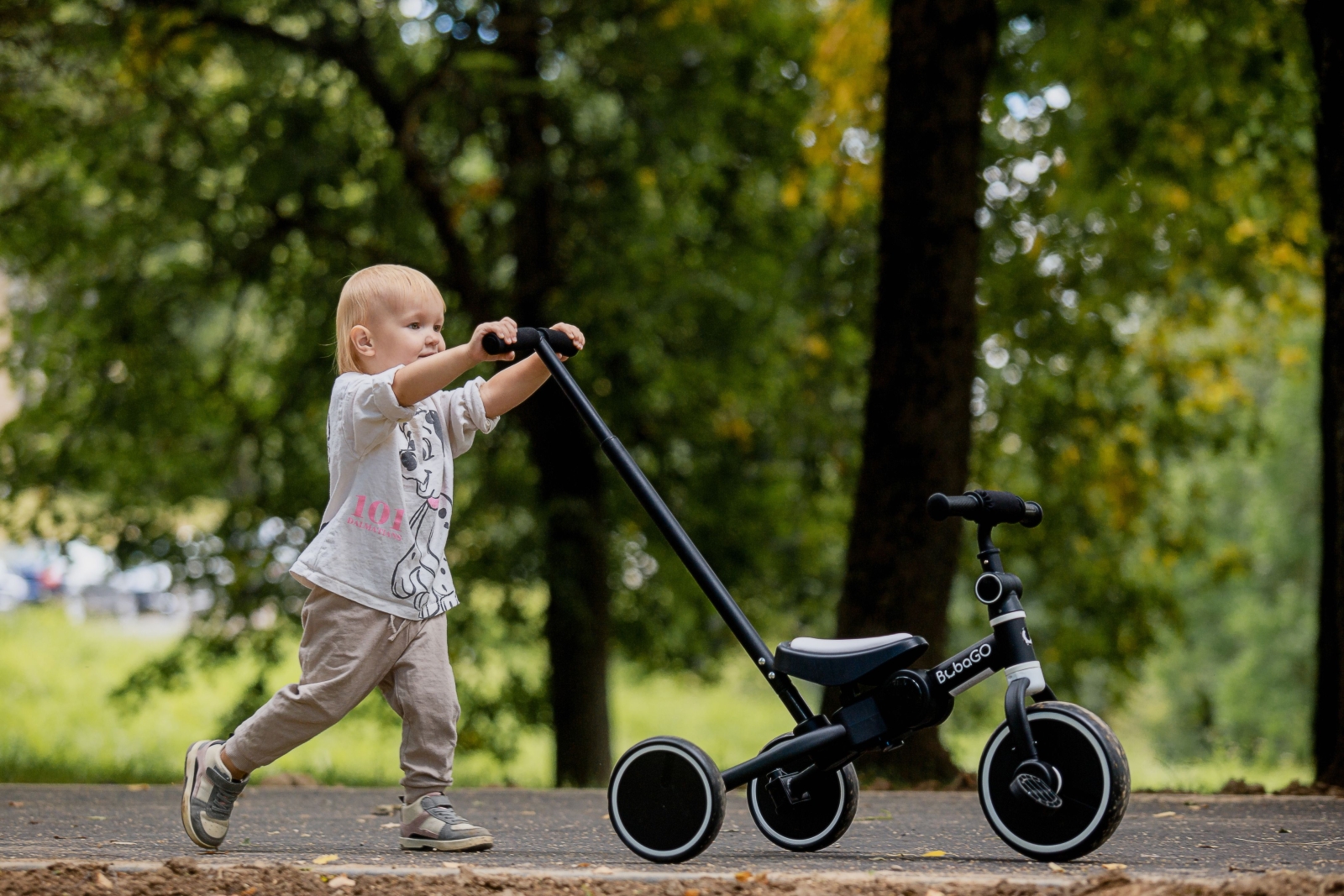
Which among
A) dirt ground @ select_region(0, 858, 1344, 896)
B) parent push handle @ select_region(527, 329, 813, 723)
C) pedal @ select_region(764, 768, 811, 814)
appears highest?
parent push handle @ select_region(527, 329, 813, 723)

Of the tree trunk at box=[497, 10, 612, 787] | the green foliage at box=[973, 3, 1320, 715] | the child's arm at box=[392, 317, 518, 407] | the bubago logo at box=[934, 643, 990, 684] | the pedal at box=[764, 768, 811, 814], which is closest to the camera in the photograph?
the bubago logo at box=[934, 643, 990, 684]

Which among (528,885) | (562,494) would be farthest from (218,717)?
(528,885)

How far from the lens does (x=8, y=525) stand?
1026cm

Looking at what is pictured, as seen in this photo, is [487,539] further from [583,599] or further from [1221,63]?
[1221,63]

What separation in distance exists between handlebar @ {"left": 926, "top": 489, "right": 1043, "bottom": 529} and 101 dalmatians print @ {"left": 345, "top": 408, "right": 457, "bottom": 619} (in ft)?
4.28

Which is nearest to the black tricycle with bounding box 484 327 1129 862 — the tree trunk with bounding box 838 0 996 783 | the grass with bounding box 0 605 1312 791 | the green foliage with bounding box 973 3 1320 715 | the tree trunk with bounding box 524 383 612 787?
the tree trunk with bounding box 838 0 996 783

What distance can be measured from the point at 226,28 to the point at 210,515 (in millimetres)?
3671

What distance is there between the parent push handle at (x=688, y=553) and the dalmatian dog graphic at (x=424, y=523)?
1.32 feet

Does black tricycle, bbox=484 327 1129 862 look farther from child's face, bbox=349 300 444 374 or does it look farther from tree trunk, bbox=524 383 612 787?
tree trunk, bbox=524 383 612 787

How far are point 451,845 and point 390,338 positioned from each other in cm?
135

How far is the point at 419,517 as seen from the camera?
3605 mm

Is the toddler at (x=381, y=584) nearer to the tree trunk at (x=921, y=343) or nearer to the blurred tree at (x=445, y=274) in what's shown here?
the tree trunk at (x=921, y=343)

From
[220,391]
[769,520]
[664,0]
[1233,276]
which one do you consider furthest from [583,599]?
[1233,276]

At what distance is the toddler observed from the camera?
3.50 m
